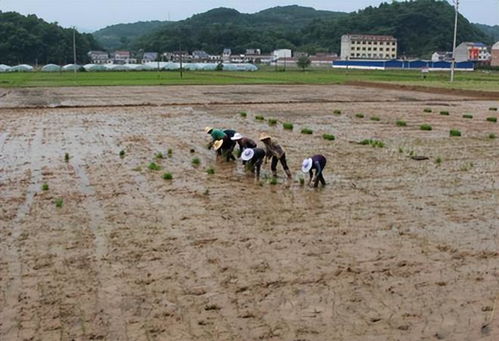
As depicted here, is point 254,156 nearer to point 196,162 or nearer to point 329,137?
point 196,162

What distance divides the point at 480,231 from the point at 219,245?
3.44 meters

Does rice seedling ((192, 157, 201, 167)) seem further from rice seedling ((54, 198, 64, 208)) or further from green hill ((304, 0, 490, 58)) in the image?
green hill ((304, 0, 490, 58))

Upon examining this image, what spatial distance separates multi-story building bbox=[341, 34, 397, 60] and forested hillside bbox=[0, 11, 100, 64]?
5267 cm

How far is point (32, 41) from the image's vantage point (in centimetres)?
9494

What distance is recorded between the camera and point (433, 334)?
14.8ft

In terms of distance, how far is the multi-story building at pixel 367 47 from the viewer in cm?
11588

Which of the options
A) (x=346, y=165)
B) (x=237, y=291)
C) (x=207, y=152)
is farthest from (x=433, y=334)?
(x=207, y=152)

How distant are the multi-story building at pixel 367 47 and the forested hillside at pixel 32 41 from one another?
52672mm

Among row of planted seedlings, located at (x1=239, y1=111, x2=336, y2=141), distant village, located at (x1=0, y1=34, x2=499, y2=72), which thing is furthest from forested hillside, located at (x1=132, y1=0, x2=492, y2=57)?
row of planted seedlings, located at (x1=239, y1=111, x2=336, y2=141)

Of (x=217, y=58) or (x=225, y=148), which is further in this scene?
(x=217, y=58)

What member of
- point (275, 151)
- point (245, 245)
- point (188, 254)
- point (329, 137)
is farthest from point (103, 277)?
point (329, 137)

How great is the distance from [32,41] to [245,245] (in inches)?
3866

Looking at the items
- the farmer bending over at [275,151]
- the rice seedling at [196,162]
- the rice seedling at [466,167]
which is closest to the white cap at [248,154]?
the farmer bending over at [275,151]

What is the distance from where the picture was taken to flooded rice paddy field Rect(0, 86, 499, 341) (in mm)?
4719
